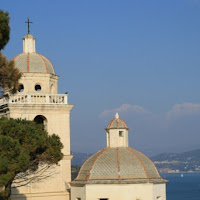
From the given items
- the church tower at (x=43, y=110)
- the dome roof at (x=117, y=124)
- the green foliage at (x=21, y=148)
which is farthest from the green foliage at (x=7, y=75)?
the dome roof at (x=117, y=124)

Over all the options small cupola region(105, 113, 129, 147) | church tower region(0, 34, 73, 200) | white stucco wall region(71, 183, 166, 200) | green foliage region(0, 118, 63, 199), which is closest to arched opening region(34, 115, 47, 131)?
church tower region(0, 34, 73, 200)

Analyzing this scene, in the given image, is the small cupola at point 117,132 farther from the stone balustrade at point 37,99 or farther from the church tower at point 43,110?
the stone balustrade at point 37,99

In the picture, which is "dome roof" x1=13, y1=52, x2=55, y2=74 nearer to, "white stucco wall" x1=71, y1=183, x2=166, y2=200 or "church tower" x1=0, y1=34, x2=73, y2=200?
"church tower" x1=0, y1=34, x2=73, y2=200

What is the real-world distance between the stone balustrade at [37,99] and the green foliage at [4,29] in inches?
526

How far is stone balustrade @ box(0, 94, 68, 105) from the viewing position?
128 feet

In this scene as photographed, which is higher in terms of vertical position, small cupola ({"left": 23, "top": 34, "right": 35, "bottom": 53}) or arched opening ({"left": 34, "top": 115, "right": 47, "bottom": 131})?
small cupola ({"left": 23, "top": 34, "right": 35, "bottom": 53})

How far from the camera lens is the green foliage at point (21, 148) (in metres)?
26.8

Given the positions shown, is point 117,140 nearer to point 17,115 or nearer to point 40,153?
point 17,115

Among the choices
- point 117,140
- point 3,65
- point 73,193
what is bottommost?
point 73,193

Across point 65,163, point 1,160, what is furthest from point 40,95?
point 1,160

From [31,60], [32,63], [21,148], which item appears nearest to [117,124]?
[32,63]

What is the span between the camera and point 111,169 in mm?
37375

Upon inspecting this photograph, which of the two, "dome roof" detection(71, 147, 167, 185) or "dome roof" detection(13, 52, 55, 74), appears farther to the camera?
"dome roof" detection(13, 52, 55, 74)

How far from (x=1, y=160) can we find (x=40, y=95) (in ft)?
44.1
